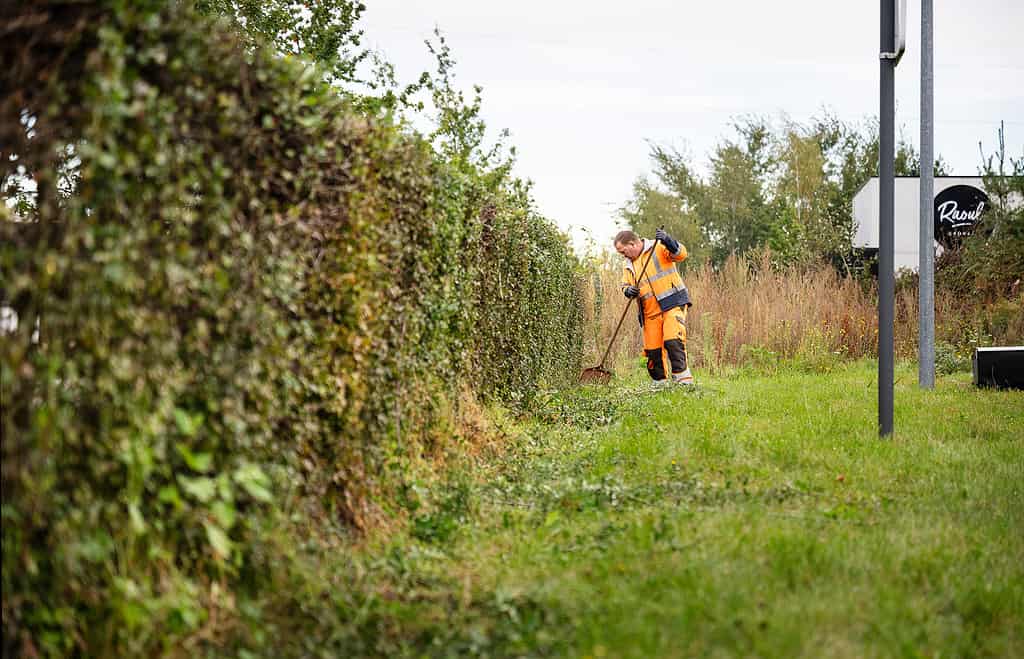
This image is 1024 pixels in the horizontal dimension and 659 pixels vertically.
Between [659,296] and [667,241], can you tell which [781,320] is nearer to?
[659,296]

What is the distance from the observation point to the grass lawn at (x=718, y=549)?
356cm

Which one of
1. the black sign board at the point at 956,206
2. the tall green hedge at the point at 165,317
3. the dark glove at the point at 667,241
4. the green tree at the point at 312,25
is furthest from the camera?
the black sign board at the point at 956,206

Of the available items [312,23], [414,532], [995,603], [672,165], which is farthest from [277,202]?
[672,165]

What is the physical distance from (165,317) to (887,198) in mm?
6041

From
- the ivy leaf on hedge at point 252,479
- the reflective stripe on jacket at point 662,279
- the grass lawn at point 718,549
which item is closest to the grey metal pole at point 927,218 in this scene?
the reflective stripe on jacket at point 662,279

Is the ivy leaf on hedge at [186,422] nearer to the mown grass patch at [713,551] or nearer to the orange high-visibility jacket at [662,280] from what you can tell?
the mown grass patch at [713,551]

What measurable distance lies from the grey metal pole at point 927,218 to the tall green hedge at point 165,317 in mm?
10142

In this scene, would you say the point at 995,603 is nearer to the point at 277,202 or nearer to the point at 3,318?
the point at 277,202

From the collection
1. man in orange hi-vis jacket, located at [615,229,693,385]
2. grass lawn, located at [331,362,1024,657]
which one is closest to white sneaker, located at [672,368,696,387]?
man in orange hi-vis jacket, located at [615,229,693,385]

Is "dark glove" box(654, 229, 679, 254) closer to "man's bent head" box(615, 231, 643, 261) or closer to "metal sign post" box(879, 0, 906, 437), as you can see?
"man's bent head" box(615, 231, 643, 261)

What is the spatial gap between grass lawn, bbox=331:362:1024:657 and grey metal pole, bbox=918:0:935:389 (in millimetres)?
4709

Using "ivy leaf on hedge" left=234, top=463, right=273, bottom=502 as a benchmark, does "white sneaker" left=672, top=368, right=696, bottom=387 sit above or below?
above

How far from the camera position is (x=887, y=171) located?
7.62 m

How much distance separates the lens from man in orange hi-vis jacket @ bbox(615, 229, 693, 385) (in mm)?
12430
